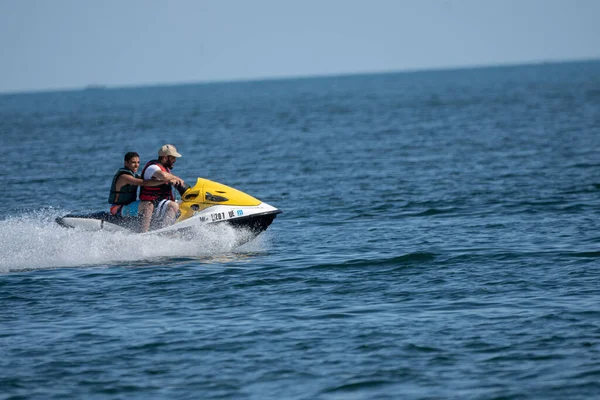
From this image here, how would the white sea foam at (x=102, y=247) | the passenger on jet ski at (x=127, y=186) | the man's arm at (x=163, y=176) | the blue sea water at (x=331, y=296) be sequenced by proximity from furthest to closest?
the white sea foam at (x=102, y=247) < the passenger on jet ski at (x=127, y=186) < the man's arm at (x=163, y=176) < the blue sea water at (x=331, y=296)

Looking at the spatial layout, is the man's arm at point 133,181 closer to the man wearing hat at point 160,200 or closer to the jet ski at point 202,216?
the man wearing hat at point 160,200

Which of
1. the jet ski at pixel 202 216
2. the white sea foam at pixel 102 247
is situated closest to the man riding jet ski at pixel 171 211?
the jet ski at pixel 202 216

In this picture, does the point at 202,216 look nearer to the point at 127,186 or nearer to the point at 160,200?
the point at 160,200

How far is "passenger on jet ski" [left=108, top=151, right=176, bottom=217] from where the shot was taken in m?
13.8

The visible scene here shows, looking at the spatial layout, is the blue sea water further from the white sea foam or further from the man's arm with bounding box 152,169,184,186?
the man's arm with bounding box 152,169,184,186

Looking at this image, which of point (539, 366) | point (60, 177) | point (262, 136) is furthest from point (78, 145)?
point (539, 366)

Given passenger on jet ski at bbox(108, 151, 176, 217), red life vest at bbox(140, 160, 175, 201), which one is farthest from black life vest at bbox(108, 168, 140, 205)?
red life vest at bbox(140, 160, 175, 201)

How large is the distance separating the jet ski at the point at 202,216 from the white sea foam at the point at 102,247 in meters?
0.11

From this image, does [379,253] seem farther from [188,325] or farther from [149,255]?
[188,325]

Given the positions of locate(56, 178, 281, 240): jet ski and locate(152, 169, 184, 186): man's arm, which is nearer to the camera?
locate(152, 169, 184, 186): man's arm

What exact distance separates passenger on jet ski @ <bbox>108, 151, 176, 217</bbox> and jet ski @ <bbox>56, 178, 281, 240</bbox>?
130mm

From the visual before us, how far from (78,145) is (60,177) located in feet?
49.7

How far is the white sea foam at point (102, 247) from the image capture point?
549 inches

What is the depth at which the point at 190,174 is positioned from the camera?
2864 centimetres
